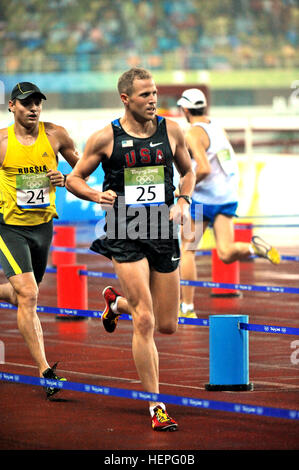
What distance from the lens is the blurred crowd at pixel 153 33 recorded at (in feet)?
119

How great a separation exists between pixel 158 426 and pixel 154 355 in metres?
0.40

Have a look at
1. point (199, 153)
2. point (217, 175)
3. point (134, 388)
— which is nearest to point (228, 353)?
point (134, 388)

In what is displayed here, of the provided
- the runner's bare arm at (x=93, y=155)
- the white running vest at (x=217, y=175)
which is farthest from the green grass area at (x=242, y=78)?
the runner's bare arm at (x=93, y=155)

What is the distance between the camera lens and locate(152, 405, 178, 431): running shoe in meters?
5.26

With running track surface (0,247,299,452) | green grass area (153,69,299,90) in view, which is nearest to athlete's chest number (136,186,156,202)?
running track surface (0,247,299,452)

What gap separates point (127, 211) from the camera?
5.70 metres

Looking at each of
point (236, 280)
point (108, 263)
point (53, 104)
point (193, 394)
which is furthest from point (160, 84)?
point (193, 394)

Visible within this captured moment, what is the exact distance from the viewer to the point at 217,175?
9.64 metres

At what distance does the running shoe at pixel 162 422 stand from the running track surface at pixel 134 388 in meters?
0.06

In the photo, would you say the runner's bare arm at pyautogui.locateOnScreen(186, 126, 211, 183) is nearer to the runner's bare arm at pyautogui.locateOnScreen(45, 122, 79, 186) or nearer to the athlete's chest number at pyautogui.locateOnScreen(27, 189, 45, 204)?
the runner's bare arm at pyautogui.locateOnScreen(45, 122, 79, 186)

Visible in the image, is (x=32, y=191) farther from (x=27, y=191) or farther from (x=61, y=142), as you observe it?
(x=61, y=142)

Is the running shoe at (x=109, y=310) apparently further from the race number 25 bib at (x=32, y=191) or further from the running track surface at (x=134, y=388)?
the race number 25 bib at (x=32, y=191)

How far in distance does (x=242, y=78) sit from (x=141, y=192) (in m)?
31.2
